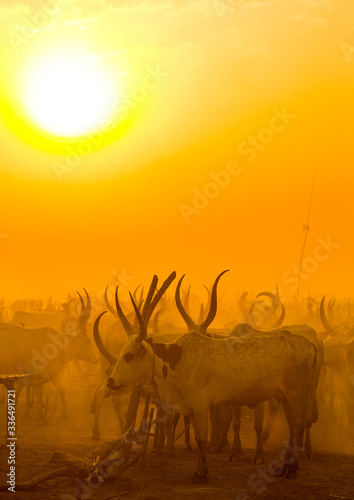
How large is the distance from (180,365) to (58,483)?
7.49 ft

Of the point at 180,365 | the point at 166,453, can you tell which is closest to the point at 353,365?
the point at 166,453

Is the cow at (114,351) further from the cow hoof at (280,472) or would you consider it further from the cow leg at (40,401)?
the cow hoof at (280,472)

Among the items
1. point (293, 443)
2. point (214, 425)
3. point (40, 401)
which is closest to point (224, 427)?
point (214, 425)

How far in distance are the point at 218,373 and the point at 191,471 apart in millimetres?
1632

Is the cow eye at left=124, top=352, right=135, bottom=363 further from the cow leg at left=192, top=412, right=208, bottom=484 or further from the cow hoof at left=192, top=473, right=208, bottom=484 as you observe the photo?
the cow hoof at left=192, top=473, right=208, bottom=484

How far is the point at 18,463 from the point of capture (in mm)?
9867

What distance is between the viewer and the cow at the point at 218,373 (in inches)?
364

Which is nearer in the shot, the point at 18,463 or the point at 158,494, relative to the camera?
the point at 158,494

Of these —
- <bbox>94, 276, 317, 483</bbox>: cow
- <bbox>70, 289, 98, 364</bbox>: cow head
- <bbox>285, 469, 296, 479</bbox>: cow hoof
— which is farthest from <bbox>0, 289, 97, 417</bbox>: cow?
A: <bbox>285, 469, 296, 479</bbox>: cow hoof

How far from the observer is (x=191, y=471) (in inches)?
383

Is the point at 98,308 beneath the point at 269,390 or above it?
above

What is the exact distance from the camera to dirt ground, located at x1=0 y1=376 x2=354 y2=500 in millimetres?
8375

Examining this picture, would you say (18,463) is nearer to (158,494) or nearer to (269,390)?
(158,494)

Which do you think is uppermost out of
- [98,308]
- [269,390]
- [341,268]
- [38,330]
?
[341,268]
